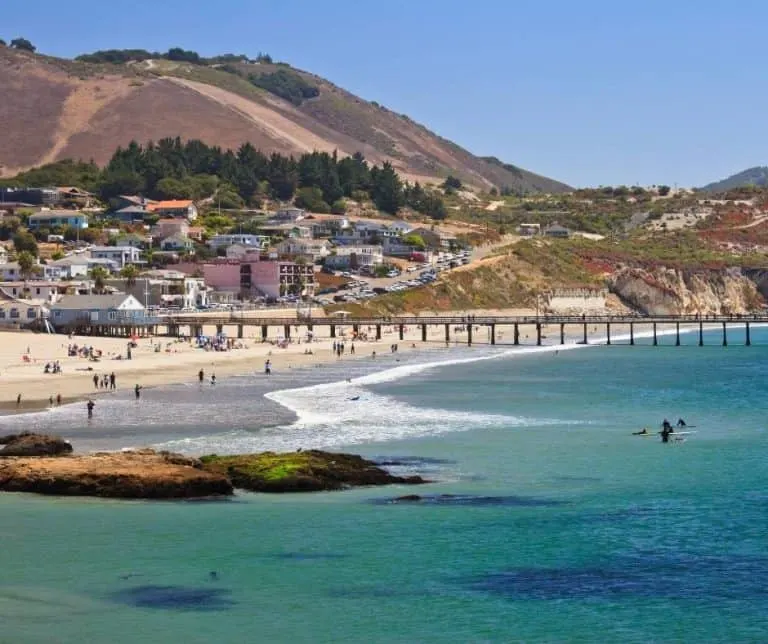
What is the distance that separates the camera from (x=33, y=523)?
102 feet

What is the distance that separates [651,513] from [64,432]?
21.5m

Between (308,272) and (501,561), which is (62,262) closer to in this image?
(308,272)

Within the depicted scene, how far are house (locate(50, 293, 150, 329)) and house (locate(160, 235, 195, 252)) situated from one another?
45550mm

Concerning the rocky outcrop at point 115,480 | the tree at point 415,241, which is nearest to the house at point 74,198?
the tree at point 415,241

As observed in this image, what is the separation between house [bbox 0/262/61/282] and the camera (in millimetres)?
114562

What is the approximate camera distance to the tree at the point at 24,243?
5424 inches

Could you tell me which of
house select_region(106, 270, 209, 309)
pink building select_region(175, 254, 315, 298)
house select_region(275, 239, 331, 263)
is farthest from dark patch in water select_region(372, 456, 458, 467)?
house select_region(275, 239, 331, 263)

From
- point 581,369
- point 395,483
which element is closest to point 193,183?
point 581,369

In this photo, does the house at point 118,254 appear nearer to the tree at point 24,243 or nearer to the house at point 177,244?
the tree at point 24,243

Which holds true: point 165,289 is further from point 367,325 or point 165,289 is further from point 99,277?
point 367,325

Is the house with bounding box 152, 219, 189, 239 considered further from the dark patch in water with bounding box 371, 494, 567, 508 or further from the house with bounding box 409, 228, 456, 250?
the dark patch in water with bounding box 371, 494, 567, 508

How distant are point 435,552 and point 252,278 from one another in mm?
104128

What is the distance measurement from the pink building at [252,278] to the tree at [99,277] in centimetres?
1175

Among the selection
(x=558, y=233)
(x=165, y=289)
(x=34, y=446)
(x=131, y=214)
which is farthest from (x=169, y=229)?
(x=34, y=446)
